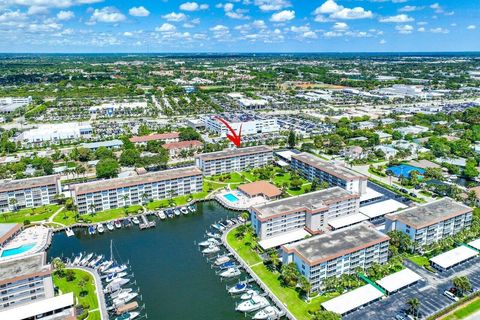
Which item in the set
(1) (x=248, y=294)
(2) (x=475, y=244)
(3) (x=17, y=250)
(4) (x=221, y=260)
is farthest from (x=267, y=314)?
(3) (x=17, y=250)

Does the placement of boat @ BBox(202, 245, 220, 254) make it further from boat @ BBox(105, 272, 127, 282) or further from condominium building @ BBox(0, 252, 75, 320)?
condominium building @ BBox(0, 252, 75, 320)

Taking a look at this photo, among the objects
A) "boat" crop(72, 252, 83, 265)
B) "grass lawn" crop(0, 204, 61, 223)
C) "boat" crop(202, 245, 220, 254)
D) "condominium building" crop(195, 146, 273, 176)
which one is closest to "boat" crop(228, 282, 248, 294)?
"boat" crop(202, 245, 220, 254)

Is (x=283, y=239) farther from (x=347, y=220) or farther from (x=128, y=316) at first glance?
(x=128, y=316)

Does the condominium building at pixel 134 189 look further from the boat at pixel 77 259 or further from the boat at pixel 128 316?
the boat at pixel 128 316

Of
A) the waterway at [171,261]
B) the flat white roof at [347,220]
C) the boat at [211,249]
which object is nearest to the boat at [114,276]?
the waterway at [171,261]

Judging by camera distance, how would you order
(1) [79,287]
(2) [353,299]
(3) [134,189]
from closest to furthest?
(2) [353,299]
(1) [79,287]
(3) [134,189]

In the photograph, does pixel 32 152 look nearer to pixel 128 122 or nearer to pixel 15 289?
pixel 128 122
